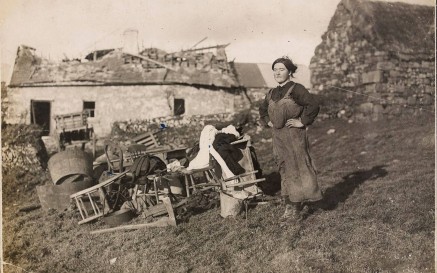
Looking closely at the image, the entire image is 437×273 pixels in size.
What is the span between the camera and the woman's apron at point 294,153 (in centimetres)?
504

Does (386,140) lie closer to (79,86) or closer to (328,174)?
(328,174)

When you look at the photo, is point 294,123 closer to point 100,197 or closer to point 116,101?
point 100,197

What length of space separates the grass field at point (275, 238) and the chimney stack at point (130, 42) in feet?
34.8

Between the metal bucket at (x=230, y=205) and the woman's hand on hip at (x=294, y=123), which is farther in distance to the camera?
the metal bucket at (x=230, y=205)

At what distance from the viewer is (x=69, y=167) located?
8586 millimetres

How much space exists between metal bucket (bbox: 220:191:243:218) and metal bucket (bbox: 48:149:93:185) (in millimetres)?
4042

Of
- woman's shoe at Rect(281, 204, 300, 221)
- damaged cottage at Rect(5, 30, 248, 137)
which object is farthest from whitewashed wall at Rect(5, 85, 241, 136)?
woman's shoe at Rect(281, 204, 300, 221)

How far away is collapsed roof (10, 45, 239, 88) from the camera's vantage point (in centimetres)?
1903

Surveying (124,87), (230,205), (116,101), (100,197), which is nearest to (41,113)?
(116,101)

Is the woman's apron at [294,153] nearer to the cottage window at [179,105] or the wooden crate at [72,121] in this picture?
the cottage window at [179,105]

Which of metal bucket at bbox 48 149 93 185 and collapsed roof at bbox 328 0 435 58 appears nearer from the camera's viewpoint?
metal bucket at bbox 48 149 93 185

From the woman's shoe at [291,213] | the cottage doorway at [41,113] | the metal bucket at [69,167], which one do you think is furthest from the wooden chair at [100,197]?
the cottage doorway at [41,113]

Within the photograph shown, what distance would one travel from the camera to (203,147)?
6336 millimetres

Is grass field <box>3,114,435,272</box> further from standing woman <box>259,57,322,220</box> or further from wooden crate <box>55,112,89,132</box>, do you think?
wooden crate <box>55,112,89,132</box>
